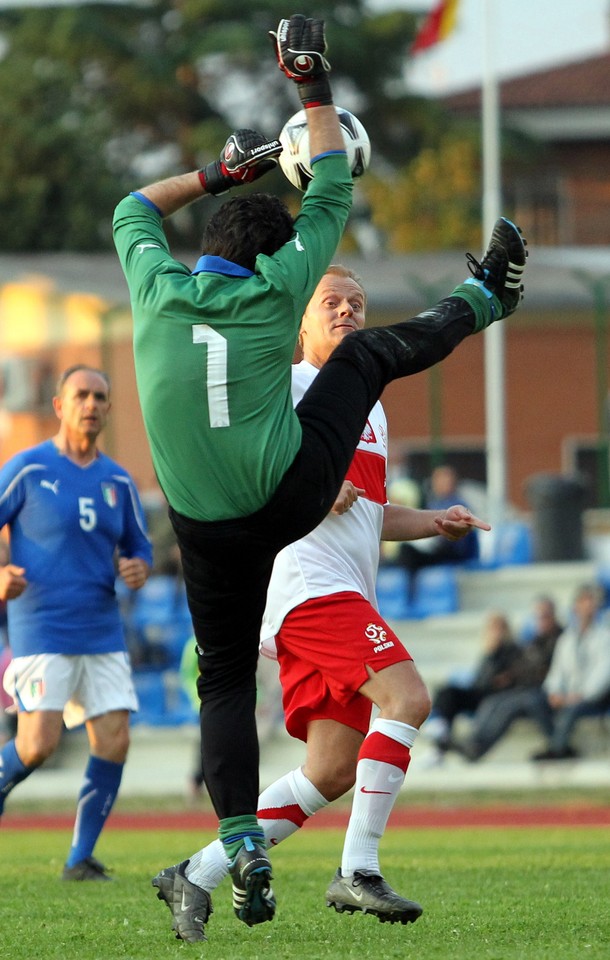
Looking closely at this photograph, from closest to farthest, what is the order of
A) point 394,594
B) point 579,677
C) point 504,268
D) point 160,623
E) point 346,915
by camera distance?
point 504,268, point 346,915, point 579,677, point 160,623, point 394,594

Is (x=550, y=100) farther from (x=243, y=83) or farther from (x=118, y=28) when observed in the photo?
(x=118, y=28)

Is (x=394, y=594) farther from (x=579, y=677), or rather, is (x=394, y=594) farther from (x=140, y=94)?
(x=140, y=94)

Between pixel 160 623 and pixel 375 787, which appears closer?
pixel 375 787

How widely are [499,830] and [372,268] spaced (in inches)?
612

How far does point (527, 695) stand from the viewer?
52.3 ft

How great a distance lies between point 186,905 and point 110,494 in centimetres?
336

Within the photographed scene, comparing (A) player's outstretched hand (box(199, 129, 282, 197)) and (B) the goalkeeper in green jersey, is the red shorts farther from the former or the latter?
(A) player's outstretched hand (box(199, 129, 282, 197))

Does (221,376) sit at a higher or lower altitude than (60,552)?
higher

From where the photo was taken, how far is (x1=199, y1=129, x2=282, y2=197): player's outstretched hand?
5.32m

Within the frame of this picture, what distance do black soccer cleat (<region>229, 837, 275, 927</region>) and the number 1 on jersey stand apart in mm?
1292

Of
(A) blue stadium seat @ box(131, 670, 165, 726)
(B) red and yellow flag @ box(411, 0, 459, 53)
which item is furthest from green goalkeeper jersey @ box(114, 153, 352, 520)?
(B) red and yellow flag @ box(411, 0, 459, 53)

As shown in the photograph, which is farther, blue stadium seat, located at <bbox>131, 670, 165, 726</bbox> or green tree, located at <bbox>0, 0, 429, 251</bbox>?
green tree, located at <bbox>0, 0, 429, 251</bbox>

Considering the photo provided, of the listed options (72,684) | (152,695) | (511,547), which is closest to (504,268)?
(72,684)

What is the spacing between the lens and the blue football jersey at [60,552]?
26.9 feet
